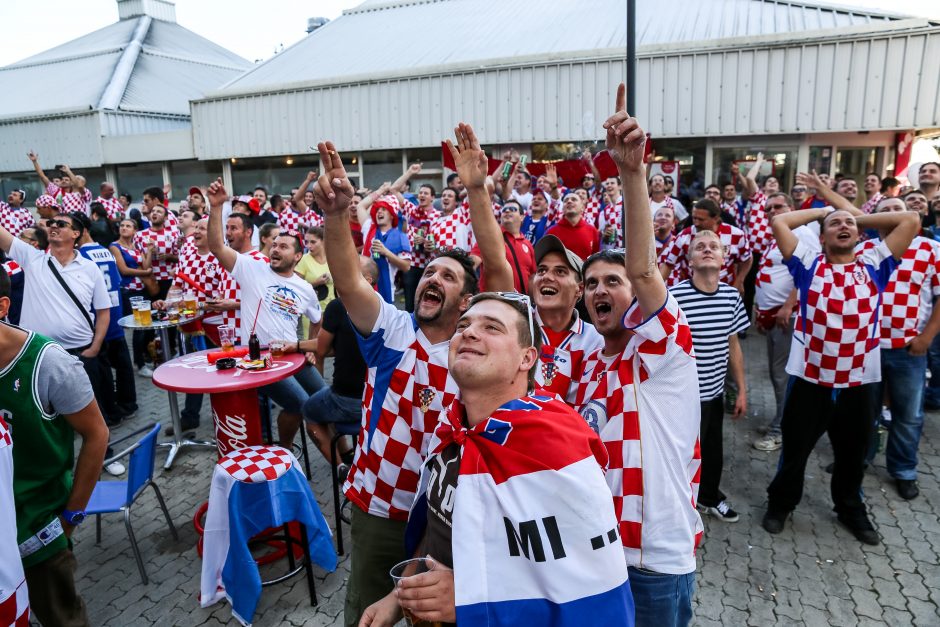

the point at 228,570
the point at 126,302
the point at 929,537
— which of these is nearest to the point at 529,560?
the point at 228,570

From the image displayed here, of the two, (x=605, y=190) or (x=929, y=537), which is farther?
(x=605, y=190)

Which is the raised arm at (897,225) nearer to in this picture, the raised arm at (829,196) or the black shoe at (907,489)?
the raised arm at (829,196)

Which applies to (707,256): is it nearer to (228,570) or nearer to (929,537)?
(929,537)

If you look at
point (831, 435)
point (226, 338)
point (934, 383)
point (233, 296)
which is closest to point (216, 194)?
point (226, 338)

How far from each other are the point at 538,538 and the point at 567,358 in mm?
1330

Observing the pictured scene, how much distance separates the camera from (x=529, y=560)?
1486 millimetres

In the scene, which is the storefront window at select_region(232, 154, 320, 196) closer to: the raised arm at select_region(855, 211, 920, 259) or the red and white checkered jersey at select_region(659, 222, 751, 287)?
the red and white checkered jersey at select_region(659, 222, 751, 287)

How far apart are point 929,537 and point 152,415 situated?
22.9 ft

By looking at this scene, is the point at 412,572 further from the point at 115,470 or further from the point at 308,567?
the point at 115,470

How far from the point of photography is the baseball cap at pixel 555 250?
3000mm

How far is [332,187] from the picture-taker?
237 cm

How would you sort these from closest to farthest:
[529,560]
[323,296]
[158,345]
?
[529,560] < [323,296] < [158,345]

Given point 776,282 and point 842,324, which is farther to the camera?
point 776,282

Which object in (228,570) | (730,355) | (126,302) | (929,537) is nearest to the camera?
(228,570)
